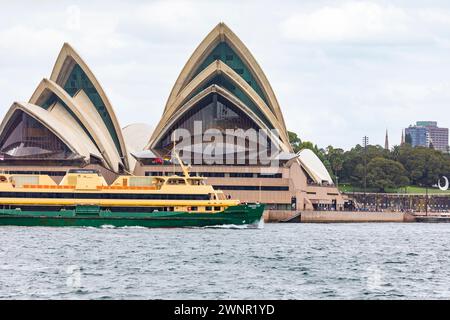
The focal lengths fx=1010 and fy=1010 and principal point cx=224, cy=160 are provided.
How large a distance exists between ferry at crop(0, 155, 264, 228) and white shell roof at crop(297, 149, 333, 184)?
44.0 meters

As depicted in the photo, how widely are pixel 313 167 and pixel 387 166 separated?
20.3 meters

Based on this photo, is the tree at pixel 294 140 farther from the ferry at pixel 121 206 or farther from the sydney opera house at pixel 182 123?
the ferry at pixel 121 206

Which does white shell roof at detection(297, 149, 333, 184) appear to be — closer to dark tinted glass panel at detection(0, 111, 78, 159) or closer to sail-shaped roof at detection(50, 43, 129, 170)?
sail-shaped roof at detection(50, 43, 129, 170)

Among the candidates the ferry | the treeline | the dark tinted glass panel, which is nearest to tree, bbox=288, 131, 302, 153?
the treeline

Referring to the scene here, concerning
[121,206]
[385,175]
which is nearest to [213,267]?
[121,206]

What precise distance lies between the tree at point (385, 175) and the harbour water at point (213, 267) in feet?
241

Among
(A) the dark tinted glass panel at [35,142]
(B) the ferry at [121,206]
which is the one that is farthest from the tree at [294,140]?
(B) the ferry at [121,206]

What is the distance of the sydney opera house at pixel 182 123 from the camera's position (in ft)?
315

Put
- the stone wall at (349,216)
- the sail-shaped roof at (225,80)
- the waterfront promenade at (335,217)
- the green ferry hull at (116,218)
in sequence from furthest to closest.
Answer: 1. the sail-shaped roof at (225,80)
2. the stone wall at (349,216)
3. the waterfront promenade at (335,217)
4. the green ferry hull at (116,218)

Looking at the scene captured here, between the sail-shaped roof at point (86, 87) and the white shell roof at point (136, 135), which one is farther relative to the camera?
the white shell roof at point (136, 135)

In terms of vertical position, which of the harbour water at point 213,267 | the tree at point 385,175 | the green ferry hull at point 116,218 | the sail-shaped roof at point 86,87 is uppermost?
the sail-shaped roof at point 86,87

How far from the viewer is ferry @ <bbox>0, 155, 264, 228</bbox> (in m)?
68.2

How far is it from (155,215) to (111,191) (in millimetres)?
3648
